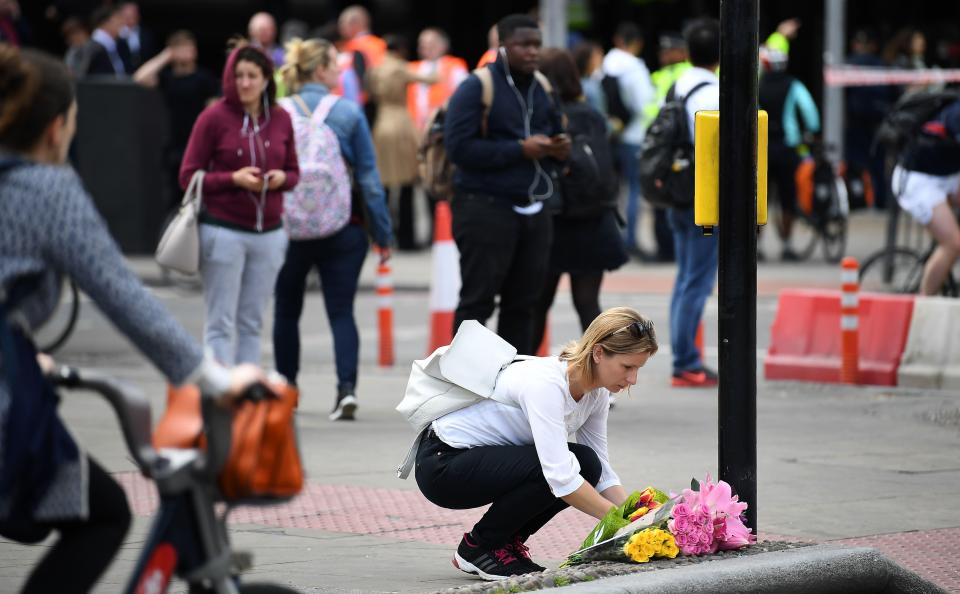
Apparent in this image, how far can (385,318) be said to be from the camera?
11.4m

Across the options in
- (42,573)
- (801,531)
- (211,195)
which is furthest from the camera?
(211,195)

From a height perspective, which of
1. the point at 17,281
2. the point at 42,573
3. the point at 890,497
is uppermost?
the point at 17,281

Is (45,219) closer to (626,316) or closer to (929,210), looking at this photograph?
(626,316)

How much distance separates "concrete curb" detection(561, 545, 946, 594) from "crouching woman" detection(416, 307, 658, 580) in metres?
0.46

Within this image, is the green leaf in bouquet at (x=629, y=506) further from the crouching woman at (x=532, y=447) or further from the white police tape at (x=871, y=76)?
the white police tape at (x=871, y=76)

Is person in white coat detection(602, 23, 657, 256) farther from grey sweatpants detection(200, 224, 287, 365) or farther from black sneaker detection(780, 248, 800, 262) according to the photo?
grey sweatpants detection(200, 224, 287, 365)

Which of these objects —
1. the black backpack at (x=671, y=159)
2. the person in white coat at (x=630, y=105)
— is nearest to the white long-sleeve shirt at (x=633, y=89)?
the person in white coat at (x=630, y=105)

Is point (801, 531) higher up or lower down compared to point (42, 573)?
lower down

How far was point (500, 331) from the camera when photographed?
352 inches

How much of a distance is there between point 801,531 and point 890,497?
820 mm

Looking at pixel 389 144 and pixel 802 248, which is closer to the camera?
pixel 389 144

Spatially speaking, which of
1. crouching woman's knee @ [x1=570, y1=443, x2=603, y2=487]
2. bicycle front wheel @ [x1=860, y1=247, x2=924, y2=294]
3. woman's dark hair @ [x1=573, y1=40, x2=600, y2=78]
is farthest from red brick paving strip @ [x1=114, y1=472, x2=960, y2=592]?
bicycle front wheel @ [x1=860, y1=247, x2=924, y2=294]

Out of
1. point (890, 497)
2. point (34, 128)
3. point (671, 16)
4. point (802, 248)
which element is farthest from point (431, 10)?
point (34, 128)

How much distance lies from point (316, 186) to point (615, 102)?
868 centimetres
